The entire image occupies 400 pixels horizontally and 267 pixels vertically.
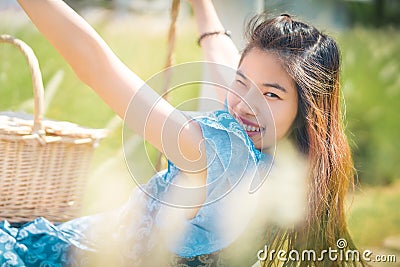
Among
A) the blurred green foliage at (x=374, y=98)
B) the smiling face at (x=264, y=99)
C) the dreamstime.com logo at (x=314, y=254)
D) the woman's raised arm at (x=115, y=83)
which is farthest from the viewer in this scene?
the blurred green foliage at (x=374, y=98)

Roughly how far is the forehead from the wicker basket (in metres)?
0.33

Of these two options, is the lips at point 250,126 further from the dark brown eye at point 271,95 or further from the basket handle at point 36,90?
the basket handle at point 36,90

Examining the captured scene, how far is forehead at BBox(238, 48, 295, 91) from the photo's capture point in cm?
109

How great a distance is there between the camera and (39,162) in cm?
119

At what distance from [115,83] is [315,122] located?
0.35 meters

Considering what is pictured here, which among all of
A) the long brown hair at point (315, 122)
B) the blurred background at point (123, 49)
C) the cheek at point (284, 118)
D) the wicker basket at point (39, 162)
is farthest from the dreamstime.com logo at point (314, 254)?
the wicker basket at point (39, 162)

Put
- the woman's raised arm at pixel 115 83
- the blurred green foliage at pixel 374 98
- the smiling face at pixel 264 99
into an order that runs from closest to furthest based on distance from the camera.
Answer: the woman's raised arm at pixel 115 83 < the smiling face at pixel 264 99 < the blurred green foliage at pixel 374 98

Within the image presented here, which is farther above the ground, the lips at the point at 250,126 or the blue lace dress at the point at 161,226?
the lips at the point at 250,126

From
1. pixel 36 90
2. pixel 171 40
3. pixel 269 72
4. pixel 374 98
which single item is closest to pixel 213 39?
pixel 171 40

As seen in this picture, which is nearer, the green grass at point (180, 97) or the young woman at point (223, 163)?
the young woman at point (223, 163)

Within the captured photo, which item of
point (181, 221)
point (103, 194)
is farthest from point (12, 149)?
point (181, 221)

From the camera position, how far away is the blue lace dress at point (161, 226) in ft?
3.44

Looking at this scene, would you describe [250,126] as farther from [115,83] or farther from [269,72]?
[115,83]

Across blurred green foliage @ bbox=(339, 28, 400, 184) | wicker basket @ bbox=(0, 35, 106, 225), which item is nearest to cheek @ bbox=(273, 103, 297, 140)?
wicker basket @ bbox=(0, 35, 106, 225)
